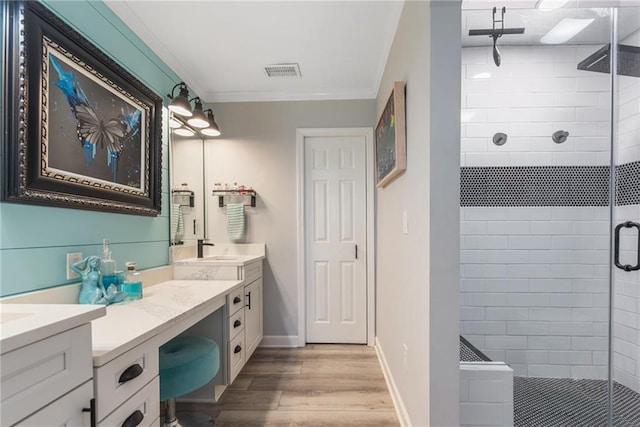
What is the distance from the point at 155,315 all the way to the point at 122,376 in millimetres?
347

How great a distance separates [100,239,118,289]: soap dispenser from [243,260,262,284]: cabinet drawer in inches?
37.1

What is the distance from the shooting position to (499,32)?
2057 millimetres

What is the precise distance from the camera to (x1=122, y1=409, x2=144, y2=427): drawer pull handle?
39.1 inches

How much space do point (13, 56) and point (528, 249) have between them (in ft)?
10.2

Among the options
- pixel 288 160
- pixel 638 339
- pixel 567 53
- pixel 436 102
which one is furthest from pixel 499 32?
pixel 638 339

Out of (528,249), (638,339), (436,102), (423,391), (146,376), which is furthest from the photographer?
(528,249)

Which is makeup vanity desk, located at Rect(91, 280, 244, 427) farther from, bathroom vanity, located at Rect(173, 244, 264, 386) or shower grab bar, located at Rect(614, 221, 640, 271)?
shower grab bar, located at Rect(614, 221, 640, 271)

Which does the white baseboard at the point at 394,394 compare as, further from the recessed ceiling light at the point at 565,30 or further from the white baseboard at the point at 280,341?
the recessed ceiling light at the point at 565,30

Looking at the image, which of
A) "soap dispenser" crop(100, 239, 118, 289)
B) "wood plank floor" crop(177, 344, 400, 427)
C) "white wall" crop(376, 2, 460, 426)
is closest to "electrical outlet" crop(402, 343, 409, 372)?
"white wall" crop(376, 2, 460, 426)

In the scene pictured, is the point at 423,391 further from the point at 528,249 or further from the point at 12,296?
the point at 12,296

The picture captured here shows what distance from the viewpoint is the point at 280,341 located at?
2.93 metres

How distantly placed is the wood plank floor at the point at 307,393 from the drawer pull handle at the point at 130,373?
1045 mm

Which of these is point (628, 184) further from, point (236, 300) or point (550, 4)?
point (236, 300)

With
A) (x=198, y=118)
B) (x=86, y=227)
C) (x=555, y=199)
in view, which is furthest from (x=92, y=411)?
(x=555, y=199)
